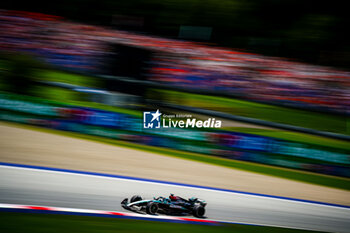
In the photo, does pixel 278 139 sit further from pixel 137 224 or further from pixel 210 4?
pixel 210 4

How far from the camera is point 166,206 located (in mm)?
4254

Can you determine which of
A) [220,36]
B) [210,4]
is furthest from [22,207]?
[210,4]

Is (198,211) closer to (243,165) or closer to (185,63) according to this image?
(243,165)

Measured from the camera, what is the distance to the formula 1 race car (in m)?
4.19

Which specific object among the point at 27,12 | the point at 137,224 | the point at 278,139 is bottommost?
the point at 137,224

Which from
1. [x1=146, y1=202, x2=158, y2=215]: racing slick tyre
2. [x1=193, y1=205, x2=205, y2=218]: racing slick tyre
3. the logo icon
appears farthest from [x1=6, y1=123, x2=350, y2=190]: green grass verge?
[x1=146, y1=202, x2=158, y2=215]: racing slick tyre

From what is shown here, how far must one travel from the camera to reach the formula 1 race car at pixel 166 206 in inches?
165

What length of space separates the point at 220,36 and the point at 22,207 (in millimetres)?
9569

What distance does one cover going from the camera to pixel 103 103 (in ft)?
23.1

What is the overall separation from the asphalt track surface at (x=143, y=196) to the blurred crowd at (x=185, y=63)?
3.77 m

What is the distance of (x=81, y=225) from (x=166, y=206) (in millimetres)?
1102

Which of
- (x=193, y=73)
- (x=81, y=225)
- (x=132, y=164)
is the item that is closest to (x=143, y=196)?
(x=132, y=164)

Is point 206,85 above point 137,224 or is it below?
above

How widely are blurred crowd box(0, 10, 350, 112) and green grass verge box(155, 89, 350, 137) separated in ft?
1.90
